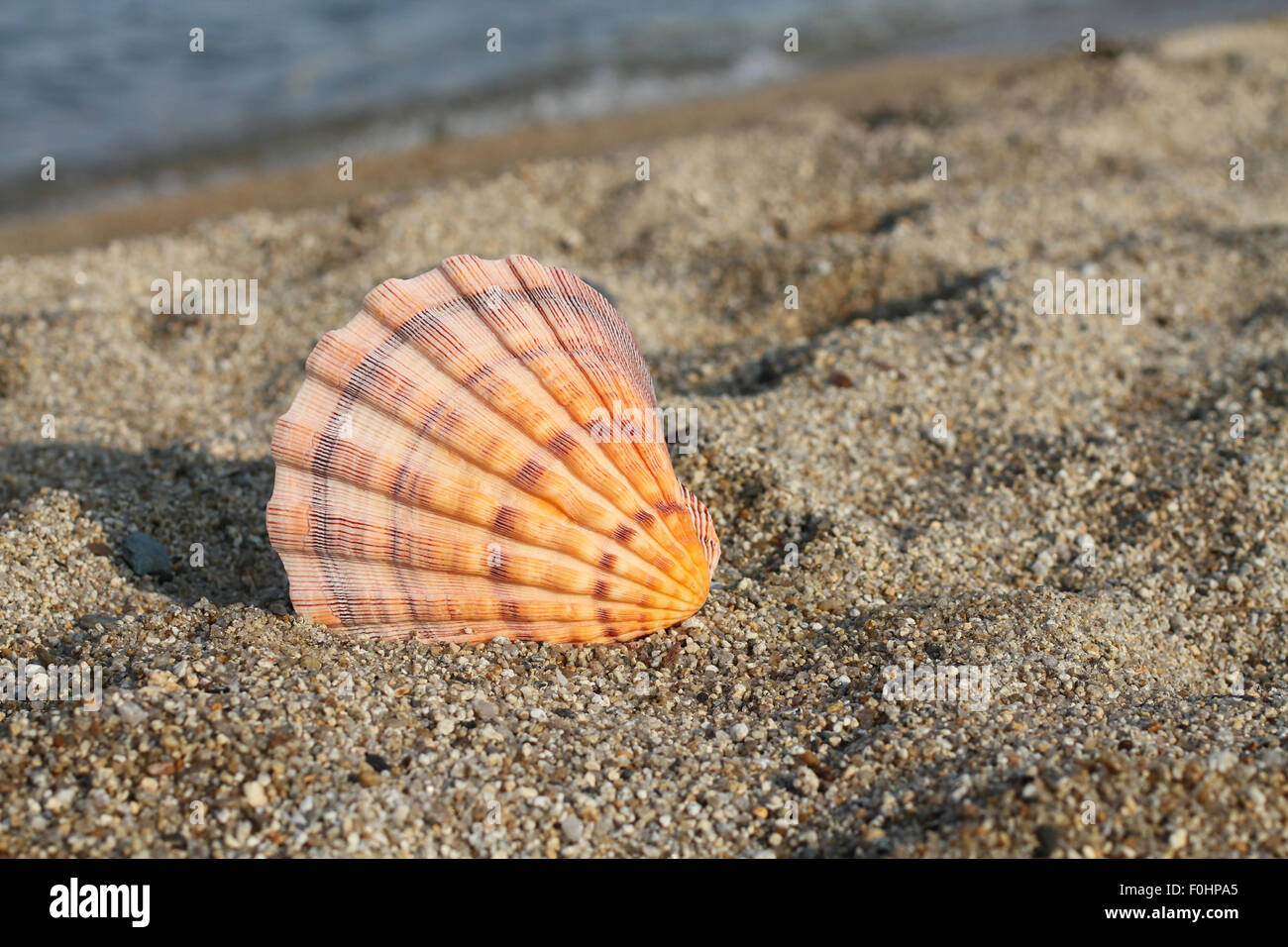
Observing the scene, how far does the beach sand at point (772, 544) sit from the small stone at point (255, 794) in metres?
0.02

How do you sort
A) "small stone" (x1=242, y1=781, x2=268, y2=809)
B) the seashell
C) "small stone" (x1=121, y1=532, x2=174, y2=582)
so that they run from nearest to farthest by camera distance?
"small stone" (x1=242, y1=781, x2=268, y2=809), the seashell, "small stone" (x1=121, y1=532, x2=174, y2=582)

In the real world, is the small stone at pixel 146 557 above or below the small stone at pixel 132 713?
above

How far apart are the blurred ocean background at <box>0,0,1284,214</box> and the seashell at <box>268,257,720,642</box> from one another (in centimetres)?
791

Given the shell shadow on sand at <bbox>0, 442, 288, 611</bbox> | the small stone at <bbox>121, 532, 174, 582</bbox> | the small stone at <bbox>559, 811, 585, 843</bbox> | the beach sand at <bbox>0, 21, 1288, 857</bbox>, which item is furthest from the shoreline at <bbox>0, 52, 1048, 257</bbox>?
the small stone at <bbox>559, 811, 585, 843</bbox>

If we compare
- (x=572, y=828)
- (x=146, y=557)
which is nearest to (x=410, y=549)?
(x=572, y=828)

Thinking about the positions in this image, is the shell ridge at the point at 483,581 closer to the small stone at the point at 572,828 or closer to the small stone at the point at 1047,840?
the small stone at the point at 572,828

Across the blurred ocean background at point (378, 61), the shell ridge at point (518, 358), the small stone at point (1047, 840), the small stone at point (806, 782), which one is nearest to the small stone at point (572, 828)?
the small stone at point (806, 782)

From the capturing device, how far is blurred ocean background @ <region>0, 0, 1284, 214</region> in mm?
10914

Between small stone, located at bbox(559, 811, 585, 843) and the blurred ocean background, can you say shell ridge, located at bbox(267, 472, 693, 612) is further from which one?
the blurred ocean background

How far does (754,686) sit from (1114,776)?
1131 mm

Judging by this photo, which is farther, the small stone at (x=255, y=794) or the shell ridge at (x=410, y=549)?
the shell ridge at (x=410, y=549)

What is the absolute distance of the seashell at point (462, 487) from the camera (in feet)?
11.5

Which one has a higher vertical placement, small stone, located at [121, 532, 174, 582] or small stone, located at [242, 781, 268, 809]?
small stone, located at [121, 532, 174, 582]

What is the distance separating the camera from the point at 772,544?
14.0 feet
